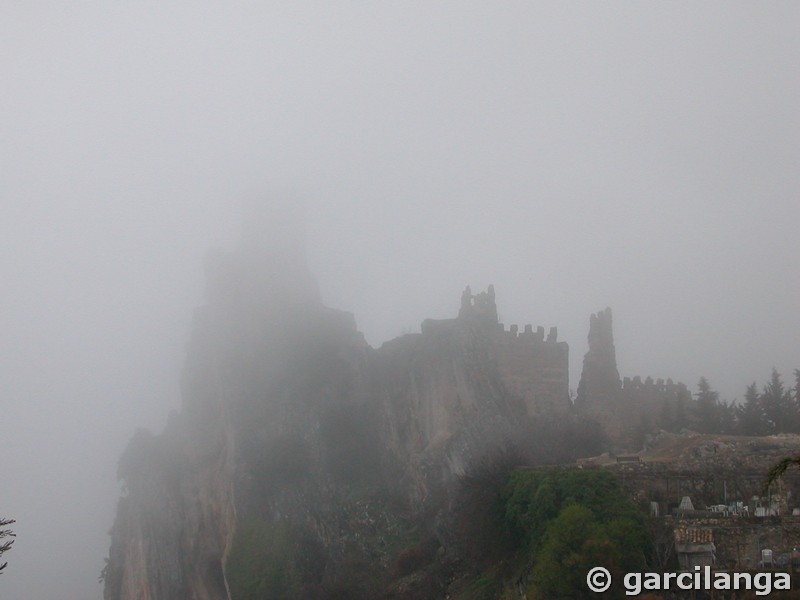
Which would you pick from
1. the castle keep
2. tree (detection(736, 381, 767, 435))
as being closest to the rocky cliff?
the castle keep

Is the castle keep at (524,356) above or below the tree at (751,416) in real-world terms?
above

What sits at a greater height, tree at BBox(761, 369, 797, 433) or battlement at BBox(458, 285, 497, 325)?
battlement at BBox(458, 285, 497, 325)

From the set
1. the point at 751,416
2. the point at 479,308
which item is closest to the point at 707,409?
the point at 751,416

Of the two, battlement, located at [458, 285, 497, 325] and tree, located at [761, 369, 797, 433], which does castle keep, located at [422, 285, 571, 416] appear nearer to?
battlement, located at [458, 285, 497, 325]

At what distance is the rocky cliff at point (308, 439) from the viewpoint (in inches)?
1682

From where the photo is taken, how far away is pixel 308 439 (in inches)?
1900

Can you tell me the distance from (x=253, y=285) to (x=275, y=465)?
13.3 meters

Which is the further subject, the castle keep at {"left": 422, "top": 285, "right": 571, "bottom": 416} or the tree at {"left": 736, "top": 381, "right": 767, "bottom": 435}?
the castle keep at {"left": 422, "top": 285, "right": 571, "bottom": 416}

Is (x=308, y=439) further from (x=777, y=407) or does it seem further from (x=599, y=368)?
(x=777, y=407)

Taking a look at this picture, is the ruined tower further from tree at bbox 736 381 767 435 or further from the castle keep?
tree at bbox 736 381 767 435

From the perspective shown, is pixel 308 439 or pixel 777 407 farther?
pixel 308 439

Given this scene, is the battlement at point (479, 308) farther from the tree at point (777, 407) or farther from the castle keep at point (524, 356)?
the tree at point (777, 407)

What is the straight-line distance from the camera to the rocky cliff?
4272cm

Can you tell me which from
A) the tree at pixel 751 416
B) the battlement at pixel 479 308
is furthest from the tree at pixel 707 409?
the battlement at pixel 479 308
